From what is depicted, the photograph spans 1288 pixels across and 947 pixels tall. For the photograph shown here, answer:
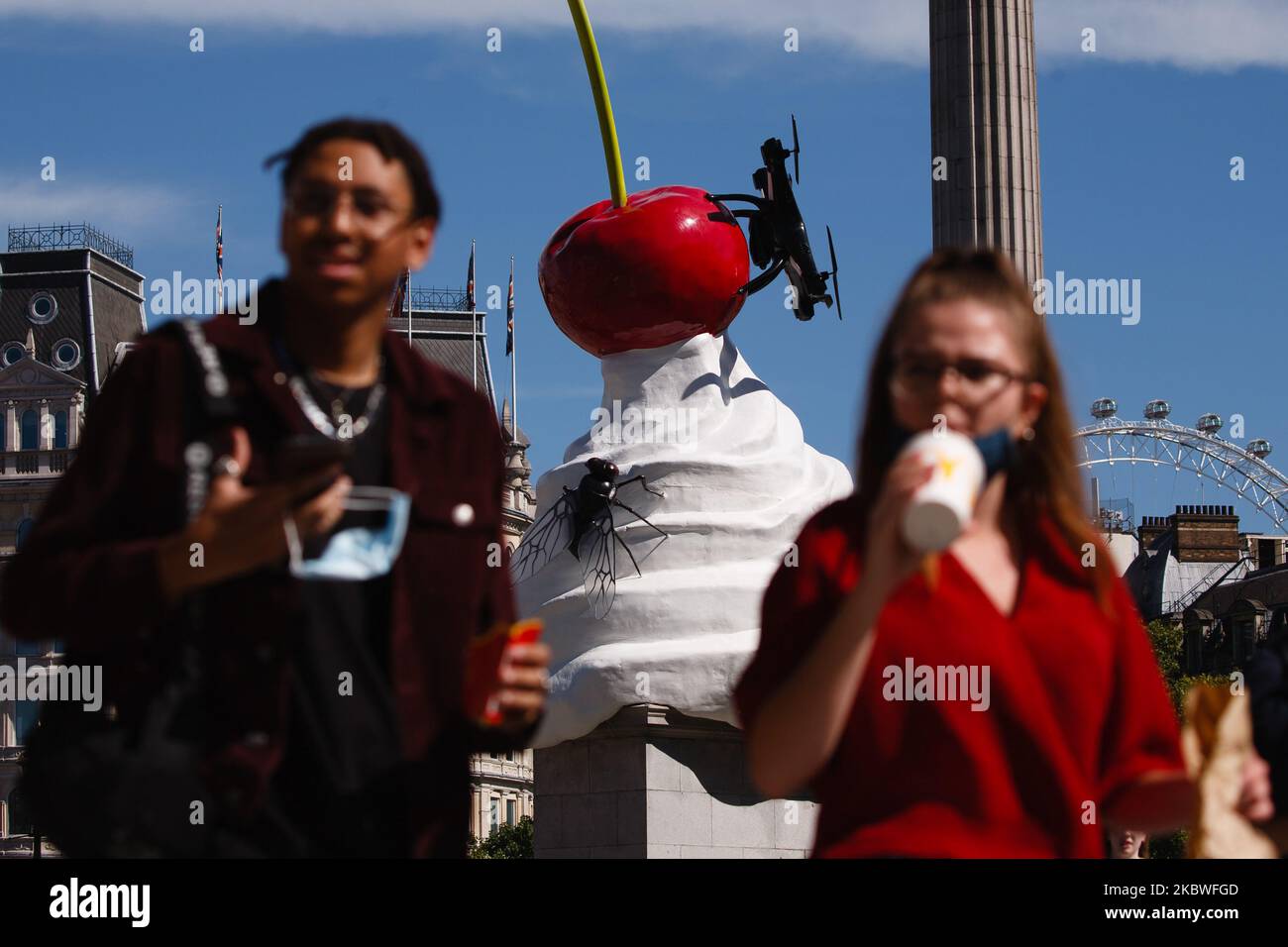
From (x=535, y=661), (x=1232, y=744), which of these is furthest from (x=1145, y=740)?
(x=535, y=661)

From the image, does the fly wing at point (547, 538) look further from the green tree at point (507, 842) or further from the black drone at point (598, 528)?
the green tree at point (507, 842)

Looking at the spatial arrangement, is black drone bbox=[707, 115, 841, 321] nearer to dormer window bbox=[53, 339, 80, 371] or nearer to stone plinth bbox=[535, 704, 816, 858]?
stone plinth bbox=[535, 704, 816, 858]

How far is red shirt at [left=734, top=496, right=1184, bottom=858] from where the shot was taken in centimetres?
451

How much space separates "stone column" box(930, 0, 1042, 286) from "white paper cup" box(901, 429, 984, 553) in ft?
72.0

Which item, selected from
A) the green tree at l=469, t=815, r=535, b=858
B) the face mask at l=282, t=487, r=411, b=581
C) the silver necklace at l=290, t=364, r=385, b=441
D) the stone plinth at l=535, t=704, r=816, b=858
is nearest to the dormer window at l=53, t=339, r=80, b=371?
the green tree at l=469, t=815, r=535, b=858

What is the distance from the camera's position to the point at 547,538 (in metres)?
18.2

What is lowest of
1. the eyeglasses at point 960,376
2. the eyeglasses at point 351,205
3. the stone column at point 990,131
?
the eyeglasses at point 960,376

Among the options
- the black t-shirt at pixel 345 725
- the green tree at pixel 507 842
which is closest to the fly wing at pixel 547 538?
the black t-shirt at pixel 345 725

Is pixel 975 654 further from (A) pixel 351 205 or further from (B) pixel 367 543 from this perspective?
(A) pixel 351 205

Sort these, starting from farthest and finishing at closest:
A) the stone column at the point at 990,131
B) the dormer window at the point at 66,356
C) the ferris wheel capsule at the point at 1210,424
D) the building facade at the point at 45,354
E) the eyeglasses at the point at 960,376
→ the ferris wheel capsule at the point at 1210,424, the dormer window at the point at 66,356, the building facade at the point at 45,354, the stone column at the point at 990,131, the eyeglasses at the point at 960,376

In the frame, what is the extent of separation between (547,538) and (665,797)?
2492mm

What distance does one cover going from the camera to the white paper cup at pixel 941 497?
4.09m

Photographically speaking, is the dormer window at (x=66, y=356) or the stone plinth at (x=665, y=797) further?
the dormer window at (x=66, y=356)

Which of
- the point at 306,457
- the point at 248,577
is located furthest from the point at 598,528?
the point at 306,457
